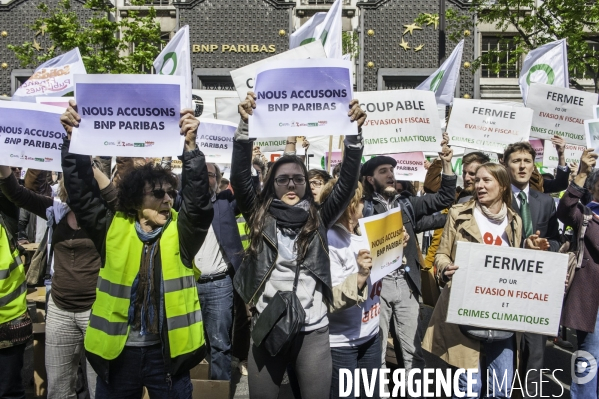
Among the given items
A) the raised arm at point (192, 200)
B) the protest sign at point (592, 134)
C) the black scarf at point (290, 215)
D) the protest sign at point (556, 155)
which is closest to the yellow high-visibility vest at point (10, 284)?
the raised arm at point (192, 200)

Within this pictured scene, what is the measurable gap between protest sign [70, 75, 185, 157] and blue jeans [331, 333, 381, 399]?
5.07ft

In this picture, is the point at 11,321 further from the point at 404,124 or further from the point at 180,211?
the point at 404,124

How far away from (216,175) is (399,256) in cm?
220

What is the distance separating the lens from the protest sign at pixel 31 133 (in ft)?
15.2

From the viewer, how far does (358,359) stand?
13.8ft

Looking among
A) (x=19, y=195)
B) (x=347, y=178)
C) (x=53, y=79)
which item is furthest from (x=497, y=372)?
(x=53, y=79)

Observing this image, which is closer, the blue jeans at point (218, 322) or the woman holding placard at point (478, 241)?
the woman holding placard at point (478, 241)

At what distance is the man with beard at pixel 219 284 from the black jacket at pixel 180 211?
2.14 meters

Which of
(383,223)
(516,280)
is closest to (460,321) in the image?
(516,280)

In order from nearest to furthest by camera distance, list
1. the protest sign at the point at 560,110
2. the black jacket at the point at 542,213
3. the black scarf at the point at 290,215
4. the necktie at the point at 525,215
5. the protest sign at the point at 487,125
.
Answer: the black scarf at the point at 290,215 < the necktie at the point at 525,215 < the black jacket at the point at 542,213 < the protest sign at the point at 560,110 < the protest sign at the point at 487,125

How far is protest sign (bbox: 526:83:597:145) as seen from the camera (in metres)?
6.59

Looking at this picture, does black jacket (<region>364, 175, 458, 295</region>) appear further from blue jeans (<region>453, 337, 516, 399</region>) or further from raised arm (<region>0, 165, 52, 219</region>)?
raised arm (<region>0, 165, 52, 219</region>)

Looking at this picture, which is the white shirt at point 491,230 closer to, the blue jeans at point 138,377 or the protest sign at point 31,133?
the blue jeans at point 138,377

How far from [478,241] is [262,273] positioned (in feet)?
5.03
